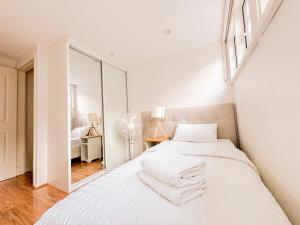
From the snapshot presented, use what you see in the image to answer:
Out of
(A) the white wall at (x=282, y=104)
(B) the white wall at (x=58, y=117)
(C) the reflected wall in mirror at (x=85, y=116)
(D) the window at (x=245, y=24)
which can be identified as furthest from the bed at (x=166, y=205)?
(C) the reflected wall in mirror at (x=85, y=116)

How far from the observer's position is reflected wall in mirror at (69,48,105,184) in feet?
7.43

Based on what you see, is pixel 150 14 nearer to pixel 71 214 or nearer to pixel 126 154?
pixel 71 214

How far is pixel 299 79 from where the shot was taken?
2.02ft

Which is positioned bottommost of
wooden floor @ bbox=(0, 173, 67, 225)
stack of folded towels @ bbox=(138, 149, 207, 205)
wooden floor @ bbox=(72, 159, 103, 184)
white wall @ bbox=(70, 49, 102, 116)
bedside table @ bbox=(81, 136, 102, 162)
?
wooden floor @ bbox=(0, 173, 67, 225)

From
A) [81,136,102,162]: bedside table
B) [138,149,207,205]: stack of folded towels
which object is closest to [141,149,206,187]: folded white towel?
[138,149,207,205]: stack of folded towels

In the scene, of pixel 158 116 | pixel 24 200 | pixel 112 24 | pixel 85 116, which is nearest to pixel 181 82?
pixel 158 116

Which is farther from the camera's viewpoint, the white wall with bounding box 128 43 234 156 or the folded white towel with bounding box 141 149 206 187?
the white wall with bounding box 128 43 234 156

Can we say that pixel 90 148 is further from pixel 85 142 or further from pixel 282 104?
pixel 282 104

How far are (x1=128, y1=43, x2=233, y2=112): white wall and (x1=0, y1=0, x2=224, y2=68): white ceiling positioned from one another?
0.88 feet

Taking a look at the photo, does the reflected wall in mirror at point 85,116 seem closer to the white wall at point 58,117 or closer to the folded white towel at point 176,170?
the white wall at point 58,117

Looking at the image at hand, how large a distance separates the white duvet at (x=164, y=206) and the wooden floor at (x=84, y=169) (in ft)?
5.36

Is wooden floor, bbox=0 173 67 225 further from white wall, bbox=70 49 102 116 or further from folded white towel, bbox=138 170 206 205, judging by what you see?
folded white towel, bbox=138 170 206 205

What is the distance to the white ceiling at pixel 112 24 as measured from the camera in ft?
5.39

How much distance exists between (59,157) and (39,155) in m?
0.40
